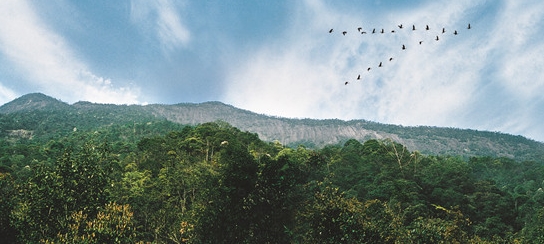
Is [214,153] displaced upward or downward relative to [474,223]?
upward

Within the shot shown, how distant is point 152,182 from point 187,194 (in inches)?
324

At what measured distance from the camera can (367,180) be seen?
6944cm

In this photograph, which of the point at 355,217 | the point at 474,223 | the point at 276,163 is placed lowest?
the point at 474,223

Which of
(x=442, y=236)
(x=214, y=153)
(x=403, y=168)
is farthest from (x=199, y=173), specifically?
(x=403, y=168)

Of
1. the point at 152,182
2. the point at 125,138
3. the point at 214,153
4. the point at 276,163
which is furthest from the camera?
the point at 125,138

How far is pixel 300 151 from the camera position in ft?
302

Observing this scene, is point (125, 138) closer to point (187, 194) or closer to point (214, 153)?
point (214, 153)

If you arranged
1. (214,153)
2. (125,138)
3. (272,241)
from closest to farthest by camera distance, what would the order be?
(272,241)
(214,153)
(125,138)

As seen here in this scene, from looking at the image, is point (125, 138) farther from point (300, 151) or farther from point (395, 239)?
point (395, 239)

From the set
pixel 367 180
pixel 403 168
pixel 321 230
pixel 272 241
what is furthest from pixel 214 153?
pixel 321 230

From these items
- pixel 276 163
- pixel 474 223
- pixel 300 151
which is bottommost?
Answer: pixel 474 223

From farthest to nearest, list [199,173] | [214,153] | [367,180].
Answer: [214,153]
[367,180]
[199,173]

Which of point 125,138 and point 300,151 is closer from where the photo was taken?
point 300,151

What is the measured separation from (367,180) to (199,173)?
36.8 metres
